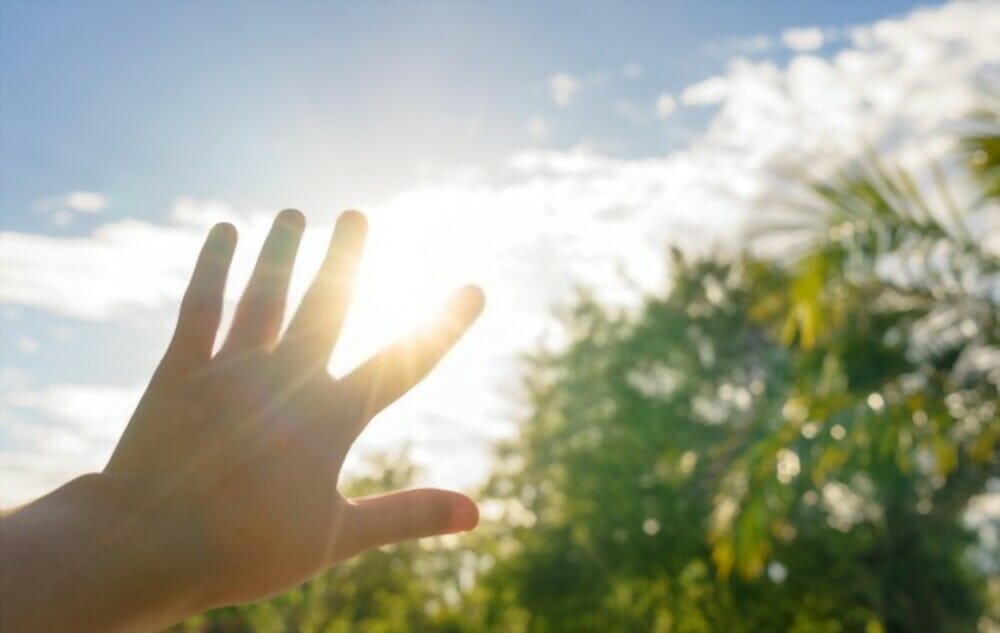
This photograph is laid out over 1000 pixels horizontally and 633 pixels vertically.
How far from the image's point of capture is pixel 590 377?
2428 cm

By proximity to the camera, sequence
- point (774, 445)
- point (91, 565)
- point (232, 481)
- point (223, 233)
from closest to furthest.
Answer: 1. point (91, 565)
2. point (232, 481)
3. point (223, 233)
4. point (774, 445)

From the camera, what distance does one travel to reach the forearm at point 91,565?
875mm

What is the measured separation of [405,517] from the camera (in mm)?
1207

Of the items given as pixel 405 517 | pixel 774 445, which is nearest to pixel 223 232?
pixel 405 517

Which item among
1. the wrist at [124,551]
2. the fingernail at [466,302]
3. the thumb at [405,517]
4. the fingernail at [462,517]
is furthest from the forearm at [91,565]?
the fingernail at [466,302]

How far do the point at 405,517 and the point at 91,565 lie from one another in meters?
0.39

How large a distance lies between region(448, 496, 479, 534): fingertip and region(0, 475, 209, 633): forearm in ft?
1.07

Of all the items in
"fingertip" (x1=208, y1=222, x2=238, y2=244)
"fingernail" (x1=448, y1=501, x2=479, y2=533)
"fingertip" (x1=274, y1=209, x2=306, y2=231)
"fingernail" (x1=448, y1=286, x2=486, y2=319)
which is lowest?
"fingernail" (x1=448, y1=501, x2=479, y2=533)

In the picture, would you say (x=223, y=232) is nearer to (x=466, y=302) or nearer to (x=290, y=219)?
(x=290, y=219)

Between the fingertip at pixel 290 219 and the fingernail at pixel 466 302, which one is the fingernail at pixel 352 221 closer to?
the fingertip at pixel 290 219

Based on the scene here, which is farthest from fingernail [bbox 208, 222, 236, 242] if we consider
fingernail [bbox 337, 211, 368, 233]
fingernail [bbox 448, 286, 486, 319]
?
fingernail [bbox 448, 286, 486, 319]

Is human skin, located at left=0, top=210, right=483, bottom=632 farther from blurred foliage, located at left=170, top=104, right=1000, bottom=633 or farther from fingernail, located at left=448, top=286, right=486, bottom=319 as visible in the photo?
blurred foliage, located at left=170, top=104, right=1000, bottom=633

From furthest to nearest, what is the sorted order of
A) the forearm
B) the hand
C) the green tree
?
1. the green tree
2. the hand
3. the forearm

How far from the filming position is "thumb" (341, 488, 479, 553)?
3.87 ft
